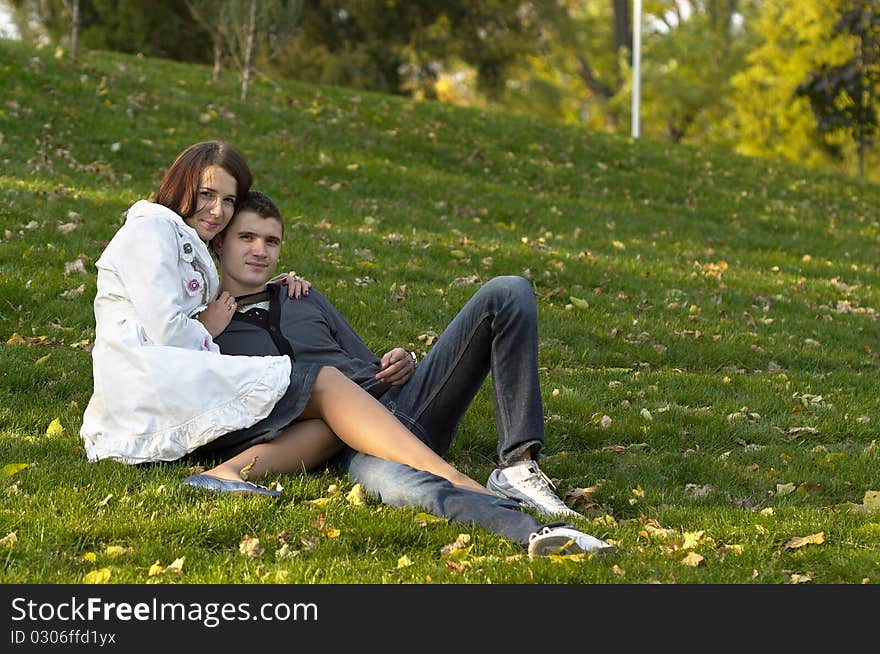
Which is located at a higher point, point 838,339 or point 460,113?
point 460,113

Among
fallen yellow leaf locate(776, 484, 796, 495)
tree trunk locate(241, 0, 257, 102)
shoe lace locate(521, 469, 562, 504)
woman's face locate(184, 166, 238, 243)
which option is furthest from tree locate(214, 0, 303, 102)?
shoe lace locate(521, 469, 562, 504)

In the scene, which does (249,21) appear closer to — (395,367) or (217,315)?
(217,315)

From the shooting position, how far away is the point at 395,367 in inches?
199

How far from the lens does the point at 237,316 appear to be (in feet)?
17.1

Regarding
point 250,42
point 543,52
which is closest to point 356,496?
point 250,42

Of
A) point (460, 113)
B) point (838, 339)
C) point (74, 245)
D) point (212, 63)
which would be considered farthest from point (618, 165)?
point (212, 63)

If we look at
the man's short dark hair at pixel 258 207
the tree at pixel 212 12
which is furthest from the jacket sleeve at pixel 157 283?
the tree at pixel 212 12

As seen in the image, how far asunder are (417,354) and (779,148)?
1077 inches

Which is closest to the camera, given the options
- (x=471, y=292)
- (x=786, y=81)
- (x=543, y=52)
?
(x=471, y=292)

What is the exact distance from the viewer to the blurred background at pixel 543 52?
69.5 feet

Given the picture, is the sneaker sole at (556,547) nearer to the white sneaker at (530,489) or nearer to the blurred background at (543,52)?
the white sneaker at (530,489)

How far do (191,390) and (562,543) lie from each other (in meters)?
1.64
